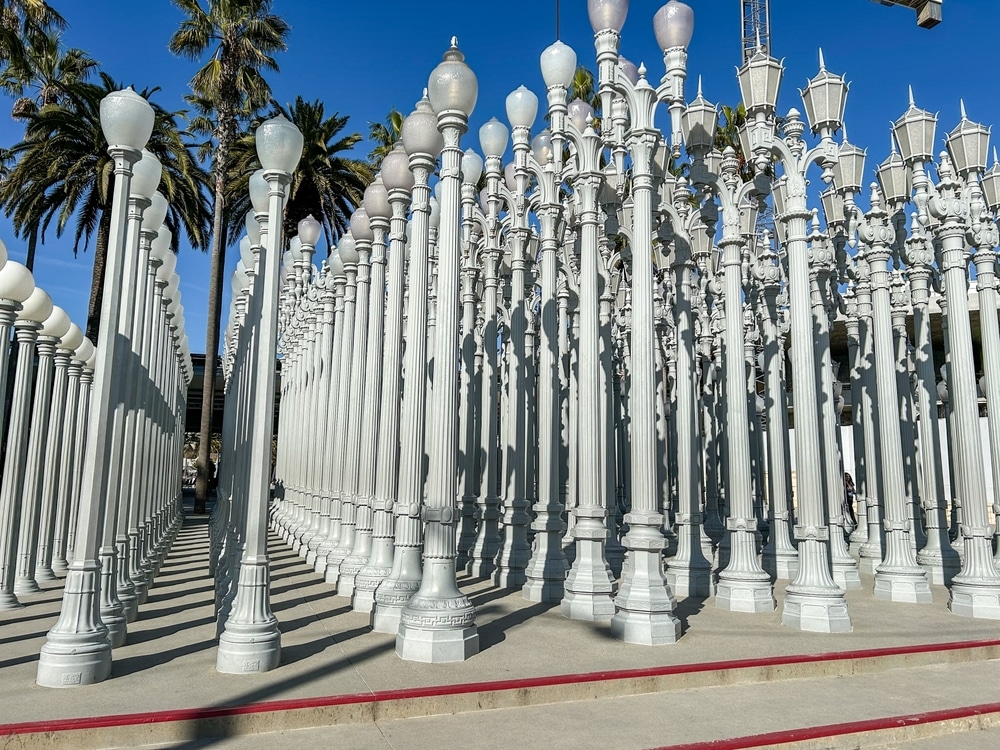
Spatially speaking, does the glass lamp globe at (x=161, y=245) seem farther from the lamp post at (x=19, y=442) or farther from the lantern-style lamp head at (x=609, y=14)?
the lantern-style lamp head at (x=609, y=14)

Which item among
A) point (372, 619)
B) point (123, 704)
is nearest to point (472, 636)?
point (372, 619)

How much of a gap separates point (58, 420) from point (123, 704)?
8.90 m

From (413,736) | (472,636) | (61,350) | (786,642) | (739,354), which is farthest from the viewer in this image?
(61,350)

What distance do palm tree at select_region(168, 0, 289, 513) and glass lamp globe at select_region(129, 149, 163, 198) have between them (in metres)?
23.0

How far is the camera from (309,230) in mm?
14812

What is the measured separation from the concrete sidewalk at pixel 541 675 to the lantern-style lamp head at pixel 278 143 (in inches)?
217

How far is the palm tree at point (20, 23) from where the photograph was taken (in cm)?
2091

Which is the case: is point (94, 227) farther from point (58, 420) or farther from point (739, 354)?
point (739, 354)

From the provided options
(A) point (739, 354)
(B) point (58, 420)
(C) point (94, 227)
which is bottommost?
(B) point (58, 420)

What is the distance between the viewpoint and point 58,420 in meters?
13.0

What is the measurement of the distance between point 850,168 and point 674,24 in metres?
5.86

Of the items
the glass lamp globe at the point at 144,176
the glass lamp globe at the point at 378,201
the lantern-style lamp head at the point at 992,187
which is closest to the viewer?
the glass lamp globe at the point at 144,176

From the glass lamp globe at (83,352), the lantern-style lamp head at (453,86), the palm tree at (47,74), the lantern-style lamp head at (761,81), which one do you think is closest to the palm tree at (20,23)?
the palm tree at (47,74)

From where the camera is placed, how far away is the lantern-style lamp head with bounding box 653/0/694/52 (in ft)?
35.2
